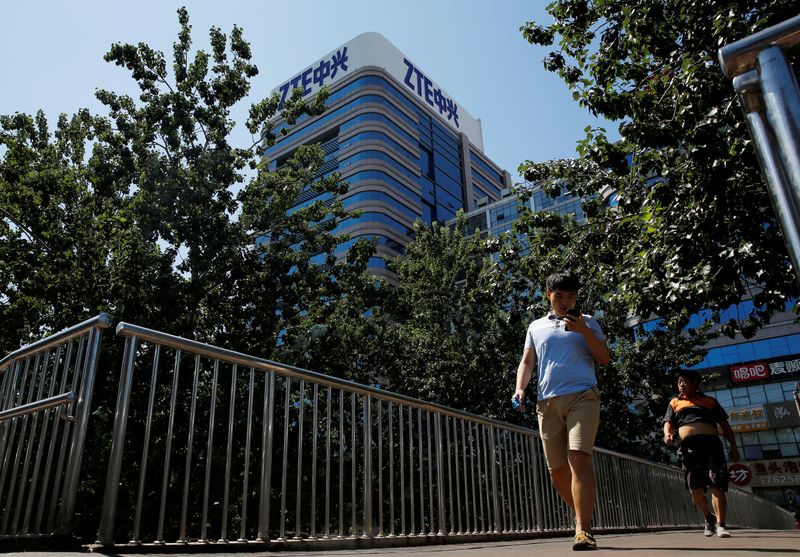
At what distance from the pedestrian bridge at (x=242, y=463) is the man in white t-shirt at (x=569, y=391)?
121 centimetres

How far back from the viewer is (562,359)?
412cm

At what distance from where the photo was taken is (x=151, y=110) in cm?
1503

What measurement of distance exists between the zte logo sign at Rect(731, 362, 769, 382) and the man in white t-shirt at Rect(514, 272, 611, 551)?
4461cm

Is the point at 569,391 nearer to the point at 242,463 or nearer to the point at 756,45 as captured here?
the point at 756,45

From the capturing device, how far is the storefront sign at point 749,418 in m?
42.3

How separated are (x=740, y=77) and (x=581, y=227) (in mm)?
9486

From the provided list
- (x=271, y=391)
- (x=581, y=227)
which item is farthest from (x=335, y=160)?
(x=271, y=391)

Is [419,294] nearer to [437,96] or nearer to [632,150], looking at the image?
[632,150]

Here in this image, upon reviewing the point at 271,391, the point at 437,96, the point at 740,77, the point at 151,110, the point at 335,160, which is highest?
the point at 437,96

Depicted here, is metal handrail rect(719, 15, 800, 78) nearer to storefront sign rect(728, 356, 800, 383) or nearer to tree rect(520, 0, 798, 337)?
tree rect(520, 0, 798, 337)

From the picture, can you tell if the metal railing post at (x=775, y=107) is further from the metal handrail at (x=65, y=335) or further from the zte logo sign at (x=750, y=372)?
the zte logo sign at (x=750, y=372)

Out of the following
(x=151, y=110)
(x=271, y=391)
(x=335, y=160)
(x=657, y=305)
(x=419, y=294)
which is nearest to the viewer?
(x=271, y=391)

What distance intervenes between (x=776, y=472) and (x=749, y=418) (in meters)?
4.49

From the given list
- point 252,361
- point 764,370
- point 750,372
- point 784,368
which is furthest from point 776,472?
point 252,361
